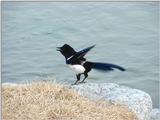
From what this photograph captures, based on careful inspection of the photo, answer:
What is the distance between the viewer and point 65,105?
6.31m

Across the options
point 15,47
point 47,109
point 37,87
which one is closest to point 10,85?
point 37,87

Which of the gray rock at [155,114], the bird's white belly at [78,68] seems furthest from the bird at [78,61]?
the gray rock at [155,114]

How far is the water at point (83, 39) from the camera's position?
27.3 ft

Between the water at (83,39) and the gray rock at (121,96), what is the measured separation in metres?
0.95

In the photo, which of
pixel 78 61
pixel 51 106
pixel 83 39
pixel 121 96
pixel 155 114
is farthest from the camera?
pixel 83 39

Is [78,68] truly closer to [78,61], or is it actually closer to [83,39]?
[78,61]

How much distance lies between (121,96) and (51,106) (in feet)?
3.22

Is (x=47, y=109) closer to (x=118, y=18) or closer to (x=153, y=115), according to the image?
(x=153, y=115)

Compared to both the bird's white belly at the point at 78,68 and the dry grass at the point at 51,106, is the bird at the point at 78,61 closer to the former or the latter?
the bird's white belly at the point at 78,68

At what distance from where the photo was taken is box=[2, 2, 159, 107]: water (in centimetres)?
832

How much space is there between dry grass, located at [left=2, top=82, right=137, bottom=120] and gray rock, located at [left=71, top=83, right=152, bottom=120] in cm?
15

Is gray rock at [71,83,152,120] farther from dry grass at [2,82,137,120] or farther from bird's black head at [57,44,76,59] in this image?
bird's black head at [57,44,76,59]

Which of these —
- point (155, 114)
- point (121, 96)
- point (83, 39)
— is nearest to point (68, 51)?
point (121, 96)

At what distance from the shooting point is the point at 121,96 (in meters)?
6.87
